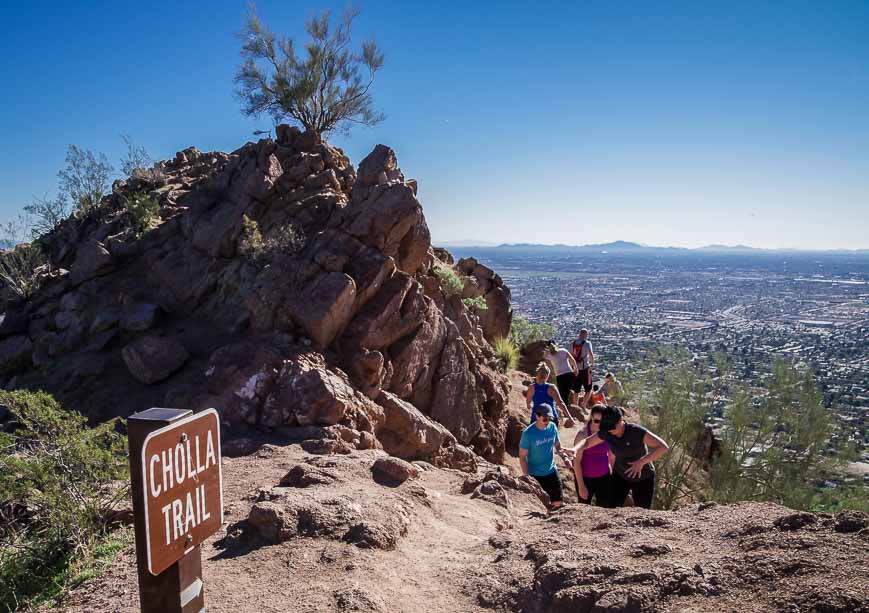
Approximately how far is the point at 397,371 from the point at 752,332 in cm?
3558

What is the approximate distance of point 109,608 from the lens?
4477 mm

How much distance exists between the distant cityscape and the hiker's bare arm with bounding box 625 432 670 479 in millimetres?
8392

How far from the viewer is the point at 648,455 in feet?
22.0

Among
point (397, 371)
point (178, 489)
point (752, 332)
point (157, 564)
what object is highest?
point (178, 489)

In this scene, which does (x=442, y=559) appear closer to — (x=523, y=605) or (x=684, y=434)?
(x=523, y=605)

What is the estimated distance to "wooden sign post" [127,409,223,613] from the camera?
2.56 meters

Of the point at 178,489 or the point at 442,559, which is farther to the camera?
the point at 442,559

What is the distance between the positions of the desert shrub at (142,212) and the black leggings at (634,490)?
40.1ft

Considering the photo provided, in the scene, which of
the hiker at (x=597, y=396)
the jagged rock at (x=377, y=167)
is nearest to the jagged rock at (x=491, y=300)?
the hiker at (x=597, y=396)

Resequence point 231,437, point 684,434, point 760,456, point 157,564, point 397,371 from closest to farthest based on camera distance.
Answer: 1. point 157,564
2. point 231,437
3. point 397,371
4. point 760,456
5. point 684,434

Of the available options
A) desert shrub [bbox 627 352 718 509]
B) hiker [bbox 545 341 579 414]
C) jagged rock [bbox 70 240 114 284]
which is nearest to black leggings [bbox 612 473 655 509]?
desert shrub [bbox 627 352 718 509]

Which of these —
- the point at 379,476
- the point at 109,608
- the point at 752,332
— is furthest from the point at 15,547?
the point at 752,332

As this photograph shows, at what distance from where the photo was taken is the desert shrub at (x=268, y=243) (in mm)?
11359

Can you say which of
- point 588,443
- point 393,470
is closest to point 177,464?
point 393,470
